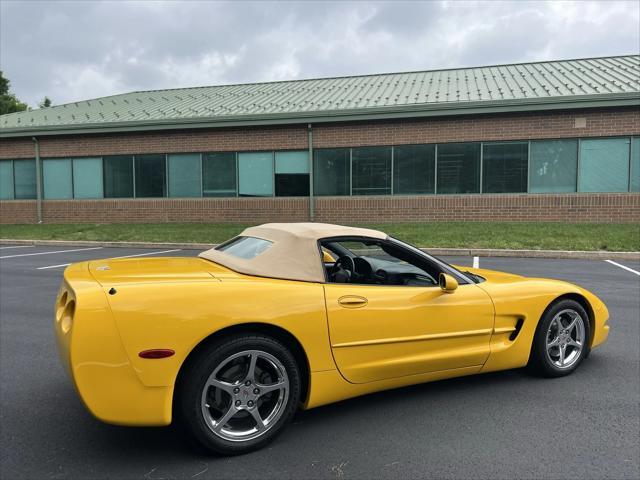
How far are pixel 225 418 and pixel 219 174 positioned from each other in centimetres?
1625

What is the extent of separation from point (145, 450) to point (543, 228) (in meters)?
13.3

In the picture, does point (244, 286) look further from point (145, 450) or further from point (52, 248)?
point (52, 248)

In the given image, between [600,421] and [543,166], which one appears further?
[543,166]

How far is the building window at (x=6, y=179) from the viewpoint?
20.0 m

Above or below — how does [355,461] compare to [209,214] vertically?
below

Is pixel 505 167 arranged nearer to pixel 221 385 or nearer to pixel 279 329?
pixel 279 329

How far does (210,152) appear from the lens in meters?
18.1

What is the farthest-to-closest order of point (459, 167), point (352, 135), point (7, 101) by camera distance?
point (7, 101), point (352, 135), point (459, 167)

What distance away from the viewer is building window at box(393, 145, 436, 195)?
1642cm

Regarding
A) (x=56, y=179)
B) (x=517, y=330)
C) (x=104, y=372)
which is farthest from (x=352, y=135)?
(x=104, y=372)

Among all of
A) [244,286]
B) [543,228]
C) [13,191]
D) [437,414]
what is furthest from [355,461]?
[13,191]

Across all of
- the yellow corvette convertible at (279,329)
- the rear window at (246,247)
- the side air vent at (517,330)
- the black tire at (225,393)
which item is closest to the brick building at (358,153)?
the yellow corvette convertible at (279,329)

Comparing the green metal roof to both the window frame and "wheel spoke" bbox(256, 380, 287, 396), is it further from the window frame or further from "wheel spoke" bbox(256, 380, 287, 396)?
"wheel spoke" bbox(256, 380, 287, 396)

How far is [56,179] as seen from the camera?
19.6 m
